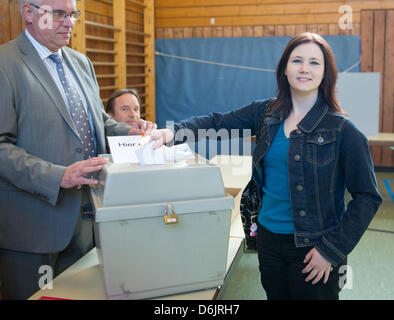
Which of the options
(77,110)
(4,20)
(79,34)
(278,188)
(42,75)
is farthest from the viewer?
(79,34)

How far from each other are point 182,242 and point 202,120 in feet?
1.82

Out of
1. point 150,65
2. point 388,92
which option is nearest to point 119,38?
point 150,65

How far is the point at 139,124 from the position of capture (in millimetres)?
1543

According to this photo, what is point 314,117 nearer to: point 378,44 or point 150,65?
point 378,44

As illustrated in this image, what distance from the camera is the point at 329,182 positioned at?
1.21m

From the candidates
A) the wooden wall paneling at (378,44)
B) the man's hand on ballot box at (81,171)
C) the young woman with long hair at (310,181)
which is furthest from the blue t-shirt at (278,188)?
the wooden wall paneling at (378,44)

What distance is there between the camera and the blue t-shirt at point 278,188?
1.27 m

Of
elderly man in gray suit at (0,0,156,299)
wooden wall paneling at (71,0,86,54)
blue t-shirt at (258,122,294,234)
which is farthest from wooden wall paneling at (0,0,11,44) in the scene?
blue t-shirt at (258,122,294,234)

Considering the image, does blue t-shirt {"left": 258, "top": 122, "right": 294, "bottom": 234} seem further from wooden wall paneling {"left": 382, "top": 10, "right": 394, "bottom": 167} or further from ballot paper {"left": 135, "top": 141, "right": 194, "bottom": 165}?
wooden wall paneling {"left": 382, "top": 10, "right": 394, "bottom": 167}

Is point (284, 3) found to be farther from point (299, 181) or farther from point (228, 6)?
point (299, 181)

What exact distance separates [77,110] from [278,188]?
76 cm

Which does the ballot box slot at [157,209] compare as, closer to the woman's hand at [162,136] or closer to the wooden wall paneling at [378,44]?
the woman's hand at [162,136]

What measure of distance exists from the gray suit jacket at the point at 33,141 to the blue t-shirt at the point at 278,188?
623 millimetres

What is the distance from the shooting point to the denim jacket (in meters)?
1.16
